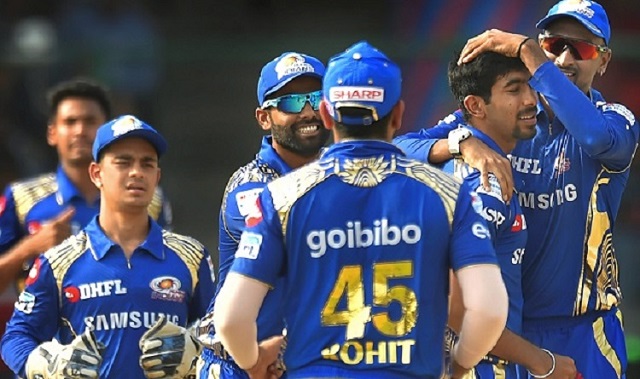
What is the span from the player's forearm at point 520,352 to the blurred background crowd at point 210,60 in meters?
5.75

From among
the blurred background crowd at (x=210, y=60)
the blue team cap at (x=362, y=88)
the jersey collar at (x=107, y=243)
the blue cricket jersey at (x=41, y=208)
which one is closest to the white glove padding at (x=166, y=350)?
the jersey collar at (x=107, y=243)

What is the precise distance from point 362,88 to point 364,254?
543mm

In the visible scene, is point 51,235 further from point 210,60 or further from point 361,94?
point 210,60

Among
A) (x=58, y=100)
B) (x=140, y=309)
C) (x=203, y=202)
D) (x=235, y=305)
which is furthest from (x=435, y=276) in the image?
(x=203, y=202)

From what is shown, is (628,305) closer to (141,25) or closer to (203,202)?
(203,202)

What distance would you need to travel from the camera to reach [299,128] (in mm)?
6594

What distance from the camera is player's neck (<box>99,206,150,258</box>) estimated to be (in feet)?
22.9

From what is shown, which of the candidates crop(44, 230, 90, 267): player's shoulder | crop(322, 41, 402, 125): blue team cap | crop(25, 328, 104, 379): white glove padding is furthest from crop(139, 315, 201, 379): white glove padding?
crop(322, 41, 402, 125): blue team cap

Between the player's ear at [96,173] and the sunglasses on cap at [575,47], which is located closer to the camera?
the sunglasses on cap at [575,47]

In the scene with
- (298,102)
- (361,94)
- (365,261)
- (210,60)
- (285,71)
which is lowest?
(365,261)

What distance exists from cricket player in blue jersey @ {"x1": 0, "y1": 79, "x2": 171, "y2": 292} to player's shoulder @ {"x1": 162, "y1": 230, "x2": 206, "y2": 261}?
805 millimetres

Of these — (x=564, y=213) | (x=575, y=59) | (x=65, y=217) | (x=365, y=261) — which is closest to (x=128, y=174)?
(x=65, y=217)

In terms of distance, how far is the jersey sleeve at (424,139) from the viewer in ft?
21.4

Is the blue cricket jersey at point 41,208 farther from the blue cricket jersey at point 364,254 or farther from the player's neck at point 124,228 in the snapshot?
the blue cricket jersey at point 364,254
